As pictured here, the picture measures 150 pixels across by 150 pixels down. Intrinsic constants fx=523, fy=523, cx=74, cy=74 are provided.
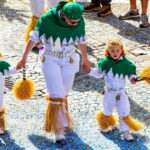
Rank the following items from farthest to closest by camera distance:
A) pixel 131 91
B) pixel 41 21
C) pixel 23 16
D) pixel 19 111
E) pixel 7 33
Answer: pixel 23 16, pixel 7 33, pixel 131 91, pixel 19 111, pixel 41 21

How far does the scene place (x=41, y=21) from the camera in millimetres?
5426

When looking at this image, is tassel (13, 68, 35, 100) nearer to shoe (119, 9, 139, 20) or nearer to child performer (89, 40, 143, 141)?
child performer (89, 40, 143, 141)

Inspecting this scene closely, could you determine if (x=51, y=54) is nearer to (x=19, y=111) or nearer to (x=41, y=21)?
(x=41, y=21)

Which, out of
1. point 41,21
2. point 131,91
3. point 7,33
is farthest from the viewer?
point 7,33

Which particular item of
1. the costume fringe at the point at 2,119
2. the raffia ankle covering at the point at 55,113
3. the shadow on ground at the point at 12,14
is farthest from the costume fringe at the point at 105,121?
the shadow on ground at the point at 12,14

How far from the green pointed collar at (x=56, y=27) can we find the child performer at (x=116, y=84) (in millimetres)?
429

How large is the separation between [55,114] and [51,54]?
2.12ft

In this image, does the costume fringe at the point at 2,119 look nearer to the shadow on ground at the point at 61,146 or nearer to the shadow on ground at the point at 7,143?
the shadow on ground at the point at 7,143

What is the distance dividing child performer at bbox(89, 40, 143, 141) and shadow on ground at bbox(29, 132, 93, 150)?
34cm

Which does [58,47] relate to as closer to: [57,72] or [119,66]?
[57,72]

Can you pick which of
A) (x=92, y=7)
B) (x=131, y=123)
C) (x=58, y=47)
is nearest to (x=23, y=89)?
(x=58, y=47)

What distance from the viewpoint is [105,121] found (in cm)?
586

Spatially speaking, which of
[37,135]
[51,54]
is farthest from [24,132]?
[51,54]

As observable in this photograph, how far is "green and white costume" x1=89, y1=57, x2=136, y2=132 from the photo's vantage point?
222 inches
